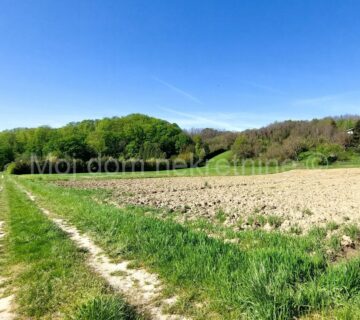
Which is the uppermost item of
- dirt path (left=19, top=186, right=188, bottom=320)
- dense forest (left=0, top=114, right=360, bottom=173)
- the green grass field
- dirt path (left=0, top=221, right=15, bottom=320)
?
dense forest (left=0, top=114, right=360, bottom=173)

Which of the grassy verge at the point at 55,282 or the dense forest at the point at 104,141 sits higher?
the dense forest at the point at 104,141

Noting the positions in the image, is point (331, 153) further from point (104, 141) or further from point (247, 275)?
point (247, 275)

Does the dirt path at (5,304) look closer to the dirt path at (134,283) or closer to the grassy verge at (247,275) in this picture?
the dirt path at (134,283)

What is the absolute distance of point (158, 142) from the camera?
101 m

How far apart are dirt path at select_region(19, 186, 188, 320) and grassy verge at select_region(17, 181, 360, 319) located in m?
0.18

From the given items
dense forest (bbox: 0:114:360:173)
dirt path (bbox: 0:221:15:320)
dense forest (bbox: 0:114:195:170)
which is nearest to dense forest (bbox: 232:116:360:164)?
dense forest (bbox: 0:114:360:173)

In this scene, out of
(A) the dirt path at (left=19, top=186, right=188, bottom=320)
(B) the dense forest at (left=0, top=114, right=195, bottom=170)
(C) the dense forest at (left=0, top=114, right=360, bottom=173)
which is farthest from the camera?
(B) the dense forest at (left=0, top=114, right=195, bottom=170)

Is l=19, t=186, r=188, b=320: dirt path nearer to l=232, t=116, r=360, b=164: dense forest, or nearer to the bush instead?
l=232, t=116, r=360, b=164: dense forest

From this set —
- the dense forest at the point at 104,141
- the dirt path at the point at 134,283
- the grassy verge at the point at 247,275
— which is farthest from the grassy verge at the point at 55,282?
the dense forest at the point at 104,141

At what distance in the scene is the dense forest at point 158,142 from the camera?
258 ft

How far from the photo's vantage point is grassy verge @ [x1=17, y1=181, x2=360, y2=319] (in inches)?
123

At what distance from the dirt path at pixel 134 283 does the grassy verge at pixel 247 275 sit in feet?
0.59

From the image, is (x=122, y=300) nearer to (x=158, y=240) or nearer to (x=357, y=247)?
(x=158, y=240)

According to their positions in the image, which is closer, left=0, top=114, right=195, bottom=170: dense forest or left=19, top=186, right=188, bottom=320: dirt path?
left=19, top=186, right=188, bottom=320: dirt path
